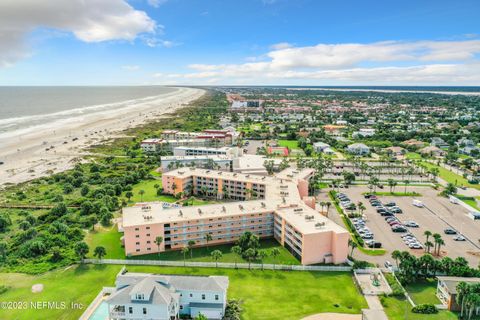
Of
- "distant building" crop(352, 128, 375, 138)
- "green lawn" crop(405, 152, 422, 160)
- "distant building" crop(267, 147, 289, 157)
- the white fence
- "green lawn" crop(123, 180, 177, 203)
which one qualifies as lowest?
the white fence

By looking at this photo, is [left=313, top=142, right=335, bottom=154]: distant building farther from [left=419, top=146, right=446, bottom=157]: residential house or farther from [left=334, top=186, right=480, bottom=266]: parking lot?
[left=334, top=186, right=480, bottom=266]: parking lot

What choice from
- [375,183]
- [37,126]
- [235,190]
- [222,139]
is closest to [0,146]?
[37,126]

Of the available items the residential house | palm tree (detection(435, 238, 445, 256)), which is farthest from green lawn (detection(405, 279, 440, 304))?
the residential house

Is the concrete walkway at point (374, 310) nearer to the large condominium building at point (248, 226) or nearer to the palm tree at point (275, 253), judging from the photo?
the large condominium building at point (248, 226)

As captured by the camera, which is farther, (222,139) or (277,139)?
(277,139)

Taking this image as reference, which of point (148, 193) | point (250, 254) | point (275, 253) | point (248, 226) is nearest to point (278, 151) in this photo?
point (148, 193)

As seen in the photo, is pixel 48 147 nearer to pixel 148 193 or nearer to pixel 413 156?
pixel 148 193

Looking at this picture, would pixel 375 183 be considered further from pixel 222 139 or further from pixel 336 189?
pixel 222 139
